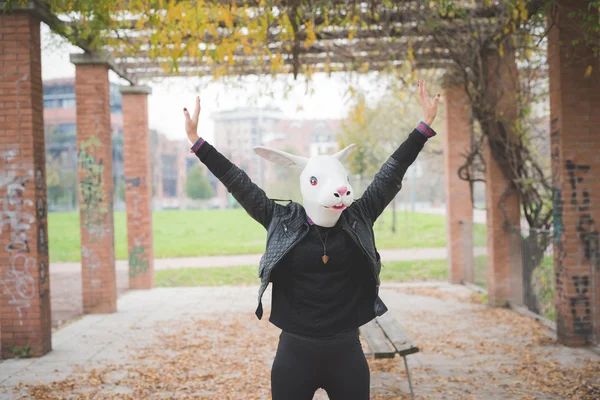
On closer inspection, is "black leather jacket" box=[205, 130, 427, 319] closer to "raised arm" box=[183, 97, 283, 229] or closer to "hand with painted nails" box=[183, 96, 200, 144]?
"raised arm" box=[183, 97, 283, 229]

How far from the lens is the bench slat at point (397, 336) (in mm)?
5902

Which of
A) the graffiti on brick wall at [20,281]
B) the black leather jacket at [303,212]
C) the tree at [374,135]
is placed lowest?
the graffiti on brick wall at [20,281]

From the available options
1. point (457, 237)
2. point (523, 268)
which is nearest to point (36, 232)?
point (523, 268)

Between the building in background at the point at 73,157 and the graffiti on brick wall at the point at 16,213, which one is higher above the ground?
the building in background at the point at 73,157

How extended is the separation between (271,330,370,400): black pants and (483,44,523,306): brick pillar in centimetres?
780

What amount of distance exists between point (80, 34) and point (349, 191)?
284 inches

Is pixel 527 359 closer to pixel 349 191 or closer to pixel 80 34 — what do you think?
pixel 349 191

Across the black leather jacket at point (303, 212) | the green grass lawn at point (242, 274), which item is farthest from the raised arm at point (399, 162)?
the green grass lawn at point (242, 274)

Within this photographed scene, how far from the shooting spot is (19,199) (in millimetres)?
7930

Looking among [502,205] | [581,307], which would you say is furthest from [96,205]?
[581,307]

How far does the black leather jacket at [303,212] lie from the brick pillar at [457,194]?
10.1 meters

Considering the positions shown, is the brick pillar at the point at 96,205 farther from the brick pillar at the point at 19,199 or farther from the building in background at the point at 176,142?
the building in background at the point at 176,142

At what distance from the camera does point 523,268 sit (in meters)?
10.2

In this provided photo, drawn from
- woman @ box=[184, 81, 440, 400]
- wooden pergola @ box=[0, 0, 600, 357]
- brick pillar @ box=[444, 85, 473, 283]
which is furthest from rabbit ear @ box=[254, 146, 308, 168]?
brick pillar @ box=[444, 85, 473, 283]
